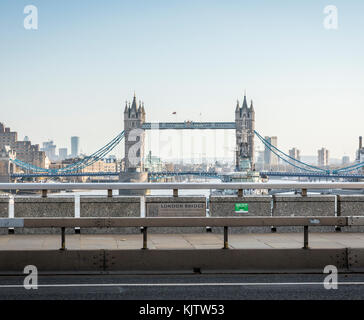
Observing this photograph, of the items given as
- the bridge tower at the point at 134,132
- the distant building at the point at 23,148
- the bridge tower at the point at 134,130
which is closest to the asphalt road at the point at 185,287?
the bridge tower at the point at 134,132

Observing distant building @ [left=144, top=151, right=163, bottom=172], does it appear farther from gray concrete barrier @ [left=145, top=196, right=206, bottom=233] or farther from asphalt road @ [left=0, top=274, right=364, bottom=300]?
asphalt road @ [left=0, top=274, right=364, bottom=300]

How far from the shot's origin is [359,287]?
7.61 m

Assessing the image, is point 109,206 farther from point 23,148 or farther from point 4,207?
point 23,148

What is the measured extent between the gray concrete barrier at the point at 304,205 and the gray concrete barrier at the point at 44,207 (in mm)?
4570

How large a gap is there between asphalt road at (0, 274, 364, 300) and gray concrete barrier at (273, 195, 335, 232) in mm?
4447

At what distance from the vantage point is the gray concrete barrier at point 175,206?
12.2m

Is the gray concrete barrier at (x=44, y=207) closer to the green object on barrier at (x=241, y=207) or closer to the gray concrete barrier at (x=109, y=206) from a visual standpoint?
the gray concrete barrier at (x=109, y=206)

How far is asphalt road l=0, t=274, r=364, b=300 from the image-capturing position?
23.2ft

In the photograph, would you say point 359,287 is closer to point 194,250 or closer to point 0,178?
point 194,250

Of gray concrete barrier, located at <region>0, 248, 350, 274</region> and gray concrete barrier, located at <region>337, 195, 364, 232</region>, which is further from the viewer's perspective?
gray concrete barrier, located at <region>337, 195, 364, 232</region>

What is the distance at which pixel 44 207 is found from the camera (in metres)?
12.3

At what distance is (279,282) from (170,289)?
157cm

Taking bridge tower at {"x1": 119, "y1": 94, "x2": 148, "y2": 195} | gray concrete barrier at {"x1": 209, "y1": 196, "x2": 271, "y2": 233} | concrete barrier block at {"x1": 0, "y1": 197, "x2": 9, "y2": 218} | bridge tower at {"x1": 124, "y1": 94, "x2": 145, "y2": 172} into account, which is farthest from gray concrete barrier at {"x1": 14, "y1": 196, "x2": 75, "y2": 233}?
bridge tower at {"x1": 124, "y1": 94, "x2": 145, "y2": 172}
